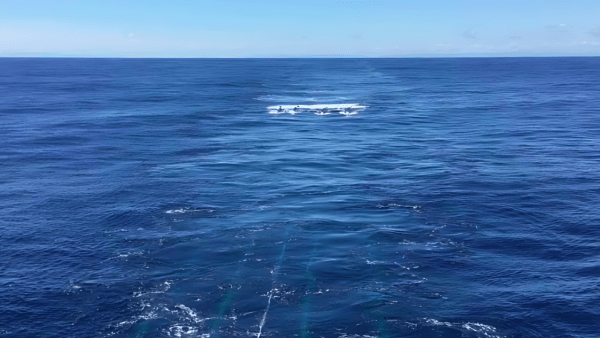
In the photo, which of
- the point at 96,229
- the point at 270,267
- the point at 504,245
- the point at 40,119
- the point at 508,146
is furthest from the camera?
the point at 40,119

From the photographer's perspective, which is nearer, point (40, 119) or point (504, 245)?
point (504, 245)

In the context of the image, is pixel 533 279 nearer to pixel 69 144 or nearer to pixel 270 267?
pixel 270 267

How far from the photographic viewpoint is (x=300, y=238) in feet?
258

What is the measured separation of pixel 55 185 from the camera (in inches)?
4075

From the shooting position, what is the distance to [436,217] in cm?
8569

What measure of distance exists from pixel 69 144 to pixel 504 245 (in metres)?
115

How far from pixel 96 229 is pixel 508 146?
103 meters

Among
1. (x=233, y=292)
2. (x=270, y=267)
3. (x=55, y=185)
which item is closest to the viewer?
(x=233, y=292)

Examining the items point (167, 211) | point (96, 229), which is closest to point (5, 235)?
point (96, 229)

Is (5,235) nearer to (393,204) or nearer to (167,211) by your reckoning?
(167,211)

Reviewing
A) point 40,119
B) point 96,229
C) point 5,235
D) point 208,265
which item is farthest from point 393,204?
point 40,119

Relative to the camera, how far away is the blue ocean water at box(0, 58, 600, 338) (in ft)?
190

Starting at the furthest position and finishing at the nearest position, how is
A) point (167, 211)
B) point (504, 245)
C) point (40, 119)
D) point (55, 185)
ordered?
point (40, 119) → point (55, 185) → point (167, 211) → point (504, 245)

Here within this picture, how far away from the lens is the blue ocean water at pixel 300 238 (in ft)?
190
